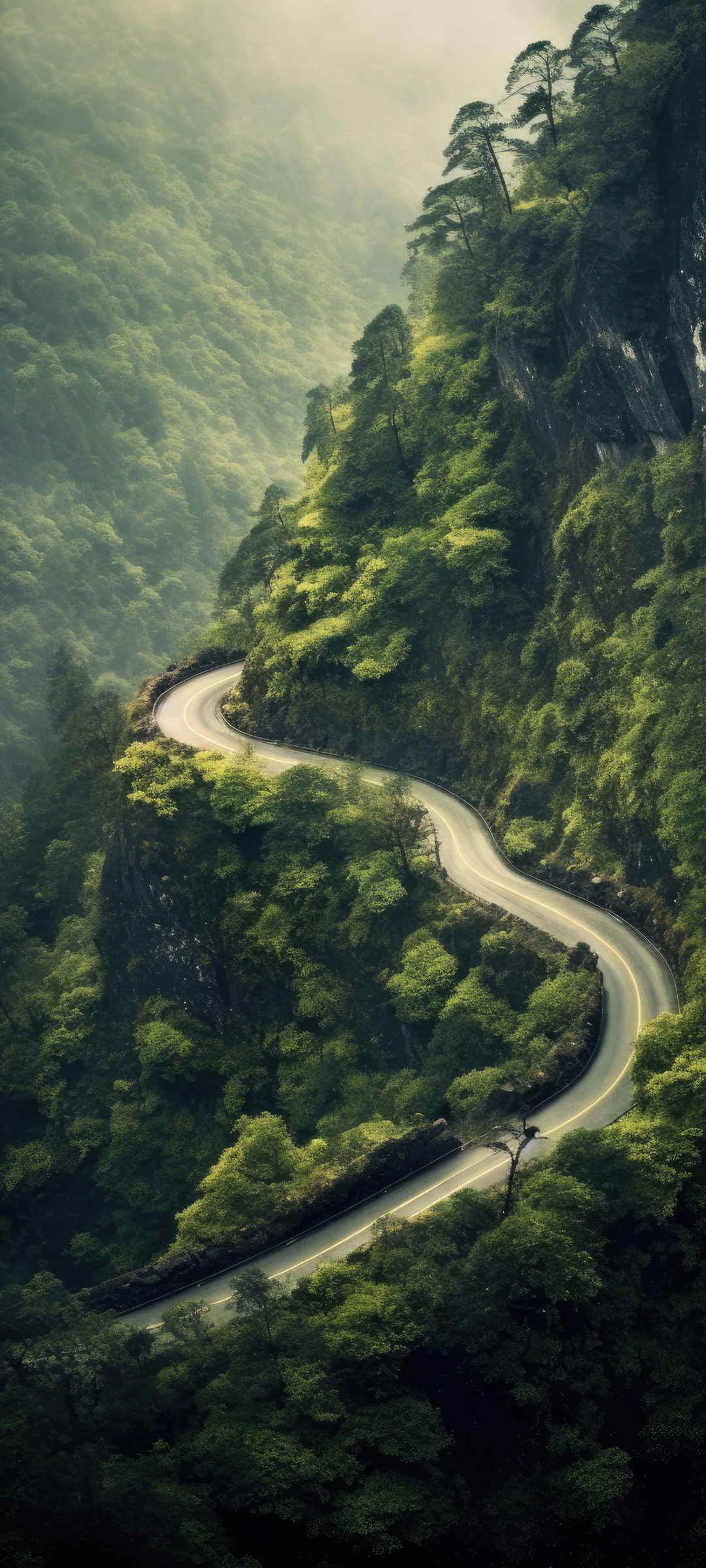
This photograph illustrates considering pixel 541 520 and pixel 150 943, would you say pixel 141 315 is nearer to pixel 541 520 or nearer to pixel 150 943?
pixel 541 520

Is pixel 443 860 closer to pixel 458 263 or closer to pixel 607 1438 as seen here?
pixel 607 1438

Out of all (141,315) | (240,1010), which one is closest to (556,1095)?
(240,1010)

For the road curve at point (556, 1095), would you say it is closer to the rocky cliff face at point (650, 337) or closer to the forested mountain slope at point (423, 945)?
the forested mountain slope at point (423, 945)

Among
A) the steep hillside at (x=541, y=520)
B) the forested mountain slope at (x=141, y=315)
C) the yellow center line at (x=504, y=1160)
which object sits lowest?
the yellow center line at (x=504, y=1160)

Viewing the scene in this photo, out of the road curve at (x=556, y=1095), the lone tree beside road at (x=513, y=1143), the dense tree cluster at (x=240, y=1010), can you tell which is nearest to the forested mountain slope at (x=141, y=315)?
Result: the dense tree cluster at (x=240, y=1010)

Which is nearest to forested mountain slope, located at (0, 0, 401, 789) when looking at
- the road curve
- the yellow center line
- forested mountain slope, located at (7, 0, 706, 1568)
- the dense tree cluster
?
the dense tree cluster
